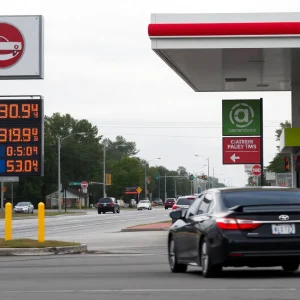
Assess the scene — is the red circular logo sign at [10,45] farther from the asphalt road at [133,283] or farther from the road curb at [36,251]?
the asphalt road at [133,283]

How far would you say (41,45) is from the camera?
29.2 m

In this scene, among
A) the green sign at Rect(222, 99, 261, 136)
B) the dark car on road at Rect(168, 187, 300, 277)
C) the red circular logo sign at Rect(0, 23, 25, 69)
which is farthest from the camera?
the green sign at Rect(222, 99, 261, 136)

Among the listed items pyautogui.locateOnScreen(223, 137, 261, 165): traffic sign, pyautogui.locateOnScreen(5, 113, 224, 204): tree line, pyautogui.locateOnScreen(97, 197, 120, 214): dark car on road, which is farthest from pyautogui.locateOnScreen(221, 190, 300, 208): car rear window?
pyautogui.locateOnScreen(5, 113, 224, 204): tree line

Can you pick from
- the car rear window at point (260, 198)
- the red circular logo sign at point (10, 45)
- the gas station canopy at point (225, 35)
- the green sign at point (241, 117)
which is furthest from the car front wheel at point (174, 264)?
the green sign at point (241, 117)

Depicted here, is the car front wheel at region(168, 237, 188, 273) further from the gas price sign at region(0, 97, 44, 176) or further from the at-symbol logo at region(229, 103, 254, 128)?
the at-symbol logo at region(229, 103, 254, 128)

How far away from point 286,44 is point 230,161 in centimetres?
706

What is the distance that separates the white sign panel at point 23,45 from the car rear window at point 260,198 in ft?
49.0

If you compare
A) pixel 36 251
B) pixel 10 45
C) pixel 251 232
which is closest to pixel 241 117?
pixel 10 45

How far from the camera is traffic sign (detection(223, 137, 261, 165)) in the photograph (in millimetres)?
31684

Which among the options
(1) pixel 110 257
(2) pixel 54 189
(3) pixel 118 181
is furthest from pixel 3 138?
(3) pixel 118 181

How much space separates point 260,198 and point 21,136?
13033 mm

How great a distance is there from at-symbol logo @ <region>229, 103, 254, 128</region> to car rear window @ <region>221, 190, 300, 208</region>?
54.6 feet

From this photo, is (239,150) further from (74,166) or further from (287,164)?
(74,166)

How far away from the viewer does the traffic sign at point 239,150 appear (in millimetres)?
31684
